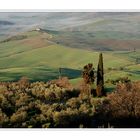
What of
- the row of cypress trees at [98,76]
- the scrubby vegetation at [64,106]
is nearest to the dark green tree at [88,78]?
the row of cypress trees at [98,76]

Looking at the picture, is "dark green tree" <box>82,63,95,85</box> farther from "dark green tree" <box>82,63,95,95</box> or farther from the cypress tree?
the cypress tree

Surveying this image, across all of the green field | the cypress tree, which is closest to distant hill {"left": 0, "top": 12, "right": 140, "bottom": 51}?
the green field

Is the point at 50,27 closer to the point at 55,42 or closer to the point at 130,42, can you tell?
the point at 55,42

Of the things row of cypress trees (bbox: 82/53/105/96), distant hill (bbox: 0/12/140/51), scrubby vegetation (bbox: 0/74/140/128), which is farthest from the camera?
distant hill (bbox: 0/12/140/51)

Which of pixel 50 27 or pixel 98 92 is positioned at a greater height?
pixel 50 27

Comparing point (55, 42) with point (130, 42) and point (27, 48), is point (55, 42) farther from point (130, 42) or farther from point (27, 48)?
point (130, 42)

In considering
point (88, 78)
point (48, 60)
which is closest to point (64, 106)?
point (88, 78)

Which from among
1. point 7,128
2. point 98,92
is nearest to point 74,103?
point 98,92

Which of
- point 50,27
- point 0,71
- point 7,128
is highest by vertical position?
point 50,27
